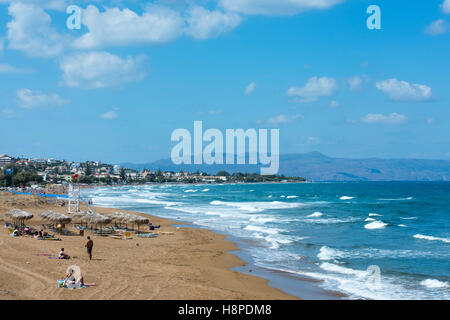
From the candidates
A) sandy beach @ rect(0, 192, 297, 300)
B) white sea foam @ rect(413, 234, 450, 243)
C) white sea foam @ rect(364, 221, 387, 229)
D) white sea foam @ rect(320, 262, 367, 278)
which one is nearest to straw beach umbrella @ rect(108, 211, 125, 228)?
sandy beach @ rect(0, 192, 297, 300)

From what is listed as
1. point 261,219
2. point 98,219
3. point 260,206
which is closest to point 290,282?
point 98,219

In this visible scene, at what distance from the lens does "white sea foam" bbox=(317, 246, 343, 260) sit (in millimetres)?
21266

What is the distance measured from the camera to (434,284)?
52.5 feet

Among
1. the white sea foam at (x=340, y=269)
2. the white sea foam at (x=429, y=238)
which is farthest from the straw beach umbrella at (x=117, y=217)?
the white sea foam at (x=429, y=238)

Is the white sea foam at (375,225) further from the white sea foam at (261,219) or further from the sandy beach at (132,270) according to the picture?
the sandy beach at (132,270)

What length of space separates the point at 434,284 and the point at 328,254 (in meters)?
6.46

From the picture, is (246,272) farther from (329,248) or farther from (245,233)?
(245,233)

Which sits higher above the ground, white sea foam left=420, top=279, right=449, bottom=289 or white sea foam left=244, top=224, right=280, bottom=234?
white sea foam left=420, top=279, right=449, bottom=289

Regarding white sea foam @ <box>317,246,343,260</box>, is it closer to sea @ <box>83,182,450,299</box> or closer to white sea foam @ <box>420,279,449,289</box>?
sea @ <box>83,182,450,299</box>

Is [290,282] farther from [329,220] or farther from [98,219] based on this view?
[329,220]

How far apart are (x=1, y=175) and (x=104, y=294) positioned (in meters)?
92.9

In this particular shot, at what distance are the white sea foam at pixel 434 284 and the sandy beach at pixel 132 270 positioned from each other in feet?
18.6

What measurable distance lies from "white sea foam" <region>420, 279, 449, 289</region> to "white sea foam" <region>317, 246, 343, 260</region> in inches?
208

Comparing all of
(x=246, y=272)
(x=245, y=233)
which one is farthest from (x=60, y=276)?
(x=245, y=233)
